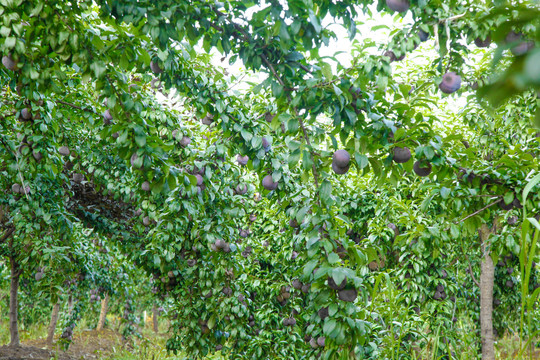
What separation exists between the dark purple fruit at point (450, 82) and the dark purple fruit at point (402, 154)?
693mm

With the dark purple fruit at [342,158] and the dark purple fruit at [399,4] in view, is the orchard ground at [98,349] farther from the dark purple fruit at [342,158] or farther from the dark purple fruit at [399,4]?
the dark purple fruit at [399,4]

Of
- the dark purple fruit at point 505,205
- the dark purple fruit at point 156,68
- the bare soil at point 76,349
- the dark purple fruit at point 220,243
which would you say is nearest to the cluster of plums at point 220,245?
the dark purple fruit at point 220,243

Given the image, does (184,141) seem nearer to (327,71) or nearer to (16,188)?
(16,188)

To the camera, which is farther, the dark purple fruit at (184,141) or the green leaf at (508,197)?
the dark purple fruit at (184,141)

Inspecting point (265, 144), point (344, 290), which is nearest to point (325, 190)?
point (344, 290)

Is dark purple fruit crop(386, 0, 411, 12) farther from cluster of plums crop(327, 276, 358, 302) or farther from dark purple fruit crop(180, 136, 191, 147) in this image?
dark purple fruit crop(180, 136, 191, 147)

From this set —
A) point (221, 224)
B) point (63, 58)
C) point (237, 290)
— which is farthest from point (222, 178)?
point (63, 58)

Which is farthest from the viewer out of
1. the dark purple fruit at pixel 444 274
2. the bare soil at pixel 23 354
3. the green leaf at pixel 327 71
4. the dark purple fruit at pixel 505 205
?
the bare soil at pixel 23 354

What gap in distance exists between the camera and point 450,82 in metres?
2.19

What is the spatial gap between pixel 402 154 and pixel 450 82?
739 millimetres

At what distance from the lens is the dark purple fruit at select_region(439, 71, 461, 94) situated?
2.19 metres

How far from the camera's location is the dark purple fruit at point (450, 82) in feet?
7.18

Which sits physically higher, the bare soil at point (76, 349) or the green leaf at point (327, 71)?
the green leaf at point (327, 71)

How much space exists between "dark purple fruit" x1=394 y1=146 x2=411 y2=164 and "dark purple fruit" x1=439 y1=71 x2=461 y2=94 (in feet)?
2.27
